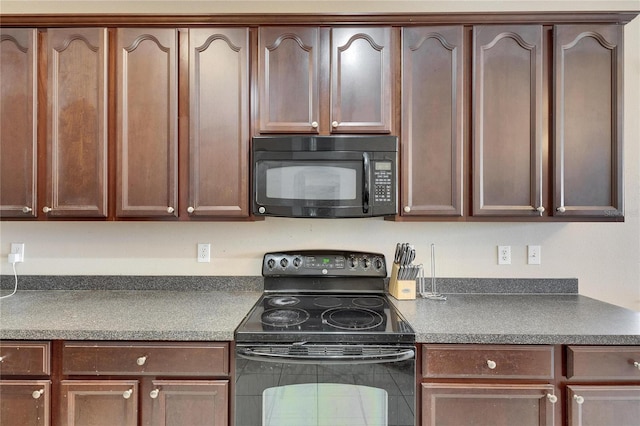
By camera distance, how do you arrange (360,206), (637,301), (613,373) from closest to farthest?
1. (613,373)
2. (360,206)
3. (637,301)

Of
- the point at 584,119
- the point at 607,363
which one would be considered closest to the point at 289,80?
the point at 584,119

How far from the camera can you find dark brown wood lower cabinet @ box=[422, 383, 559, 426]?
1283 millimetres

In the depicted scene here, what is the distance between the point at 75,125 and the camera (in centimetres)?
166

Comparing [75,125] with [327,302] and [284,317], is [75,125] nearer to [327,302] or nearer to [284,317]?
[284,317]

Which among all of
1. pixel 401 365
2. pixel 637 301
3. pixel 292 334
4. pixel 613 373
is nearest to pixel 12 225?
pixel 292 334

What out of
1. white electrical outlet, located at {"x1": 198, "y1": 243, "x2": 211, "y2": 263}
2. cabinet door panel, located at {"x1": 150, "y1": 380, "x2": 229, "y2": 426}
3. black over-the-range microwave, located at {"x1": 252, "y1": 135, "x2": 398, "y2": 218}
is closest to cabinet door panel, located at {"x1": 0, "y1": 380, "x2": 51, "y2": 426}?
cabinet door panel, located at {"x1": 150, "y1": 380, "x2": 229, "y2": 426}

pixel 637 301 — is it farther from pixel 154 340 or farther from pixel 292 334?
pixel 154 340

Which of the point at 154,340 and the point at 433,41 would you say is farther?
the point at 433,41

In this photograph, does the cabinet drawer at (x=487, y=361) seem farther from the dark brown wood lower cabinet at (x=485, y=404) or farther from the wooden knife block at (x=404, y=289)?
the wooden knife block at (x=404, y=289)

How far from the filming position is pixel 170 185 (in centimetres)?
165

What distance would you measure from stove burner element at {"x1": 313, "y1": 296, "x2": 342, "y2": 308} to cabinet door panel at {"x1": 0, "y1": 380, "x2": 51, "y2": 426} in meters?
1.19

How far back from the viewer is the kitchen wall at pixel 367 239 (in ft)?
6.37

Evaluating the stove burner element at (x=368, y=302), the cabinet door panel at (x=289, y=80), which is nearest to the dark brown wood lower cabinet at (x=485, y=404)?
the stove burner element at (x=368, y=302)

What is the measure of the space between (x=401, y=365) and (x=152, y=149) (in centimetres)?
154
